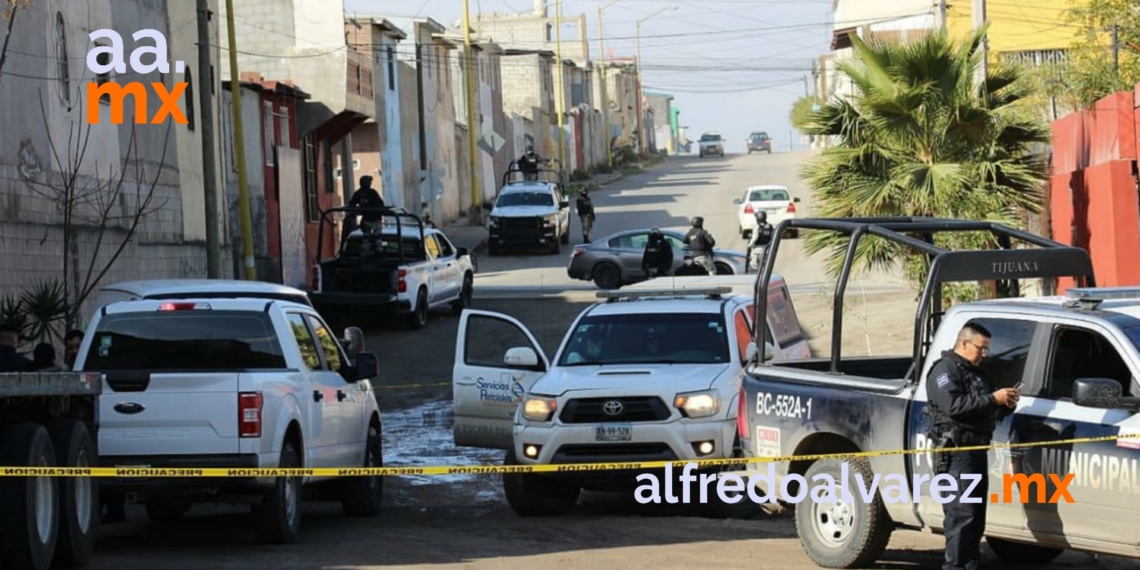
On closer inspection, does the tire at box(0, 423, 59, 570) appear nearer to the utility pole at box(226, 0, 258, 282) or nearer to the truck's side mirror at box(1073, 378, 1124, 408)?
the truck's side mirror at box(1073, 378, 1124, 408)

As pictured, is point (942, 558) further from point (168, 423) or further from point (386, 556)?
point (168, 423)

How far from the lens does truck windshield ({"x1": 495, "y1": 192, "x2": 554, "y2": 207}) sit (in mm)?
47312

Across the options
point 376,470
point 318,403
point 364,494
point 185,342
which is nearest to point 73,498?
point 185,342

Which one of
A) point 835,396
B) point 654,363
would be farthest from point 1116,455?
point 654,363

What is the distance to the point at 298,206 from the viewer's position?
41.7 m

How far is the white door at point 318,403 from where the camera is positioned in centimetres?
1330

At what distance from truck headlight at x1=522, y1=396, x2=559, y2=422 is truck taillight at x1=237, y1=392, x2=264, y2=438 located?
2.96 meters

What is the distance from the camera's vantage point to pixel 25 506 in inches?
400

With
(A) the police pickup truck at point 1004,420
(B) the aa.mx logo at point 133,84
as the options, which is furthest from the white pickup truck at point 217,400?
(B) the aa.mx logo at point 133,84

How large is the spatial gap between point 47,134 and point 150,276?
20.5 ft

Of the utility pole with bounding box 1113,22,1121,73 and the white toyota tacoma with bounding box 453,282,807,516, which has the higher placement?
the utility pole with bounding box 1113,22,1121,73

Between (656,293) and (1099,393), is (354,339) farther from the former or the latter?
(1099,393)

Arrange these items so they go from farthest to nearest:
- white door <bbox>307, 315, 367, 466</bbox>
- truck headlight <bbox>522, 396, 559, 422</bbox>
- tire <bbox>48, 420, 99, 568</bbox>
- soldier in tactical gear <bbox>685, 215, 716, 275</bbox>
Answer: soldier in tactical gear <bbox>685, 215, 716, 275</bbox>, truck headlight <bbox>522, 396, 559, 422</bbox>, white door <bbox>307, 315, 367, 466</bbox>, tire <bbox>48, 420, 99, 568</bbox>

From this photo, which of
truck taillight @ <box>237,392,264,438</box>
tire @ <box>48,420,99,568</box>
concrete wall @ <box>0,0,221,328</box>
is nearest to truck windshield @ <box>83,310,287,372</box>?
truck taillight @ <box>237,392,264,438</box>
